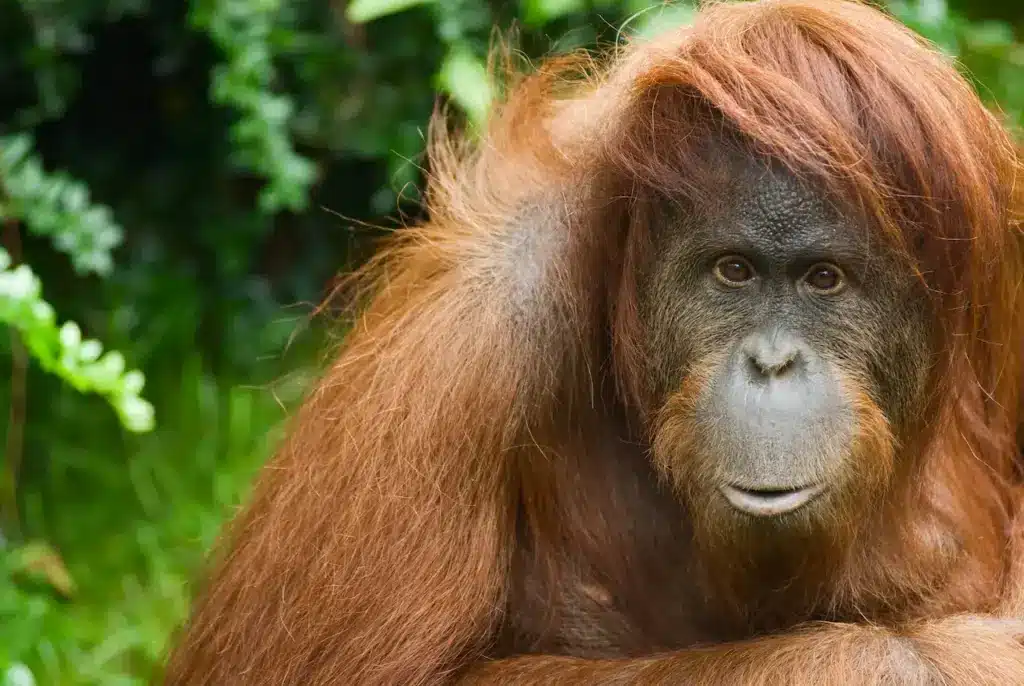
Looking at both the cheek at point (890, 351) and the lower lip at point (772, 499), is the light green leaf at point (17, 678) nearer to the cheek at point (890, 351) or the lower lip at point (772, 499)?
the lower lip at point (772, 499)

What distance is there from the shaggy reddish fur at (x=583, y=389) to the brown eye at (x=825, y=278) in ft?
0.39

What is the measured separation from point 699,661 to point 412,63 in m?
2.36

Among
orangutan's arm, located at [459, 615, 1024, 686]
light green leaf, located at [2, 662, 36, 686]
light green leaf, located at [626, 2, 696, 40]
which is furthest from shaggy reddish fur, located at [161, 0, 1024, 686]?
light green leaf, located at [626, 2, 696, 40]

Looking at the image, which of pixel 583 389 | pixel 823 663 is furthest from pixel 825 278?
pixel 823 663

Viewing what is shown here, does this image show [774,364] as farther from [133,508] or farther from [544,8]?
[133,508]

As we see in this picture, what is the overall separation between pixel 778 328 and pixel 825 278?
0.39ft

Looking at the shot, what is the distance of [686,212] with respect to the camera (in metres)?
2.49

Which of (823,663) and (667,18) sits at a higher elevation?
(667,18)

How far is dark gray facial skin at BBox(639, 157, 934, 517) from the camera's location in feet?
7.66

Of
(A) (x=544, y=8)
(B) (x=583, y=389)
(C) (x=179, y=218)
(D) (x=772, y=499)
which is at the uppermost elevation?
(A) (x=544, y=8)

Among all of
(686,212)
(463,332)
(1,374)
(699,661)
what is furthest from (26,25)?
(699,661)

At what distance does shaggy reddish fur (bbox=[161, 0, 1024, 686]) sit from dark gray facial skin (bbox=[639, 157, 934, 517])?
5 cm

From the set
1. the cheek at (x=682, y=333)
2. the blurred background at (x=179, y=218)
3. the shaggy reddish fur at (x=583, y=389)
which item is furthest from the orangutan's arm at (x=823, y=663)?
the blurred background at (x=179, y=218)

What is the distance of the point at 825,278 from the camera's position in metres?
2.43
